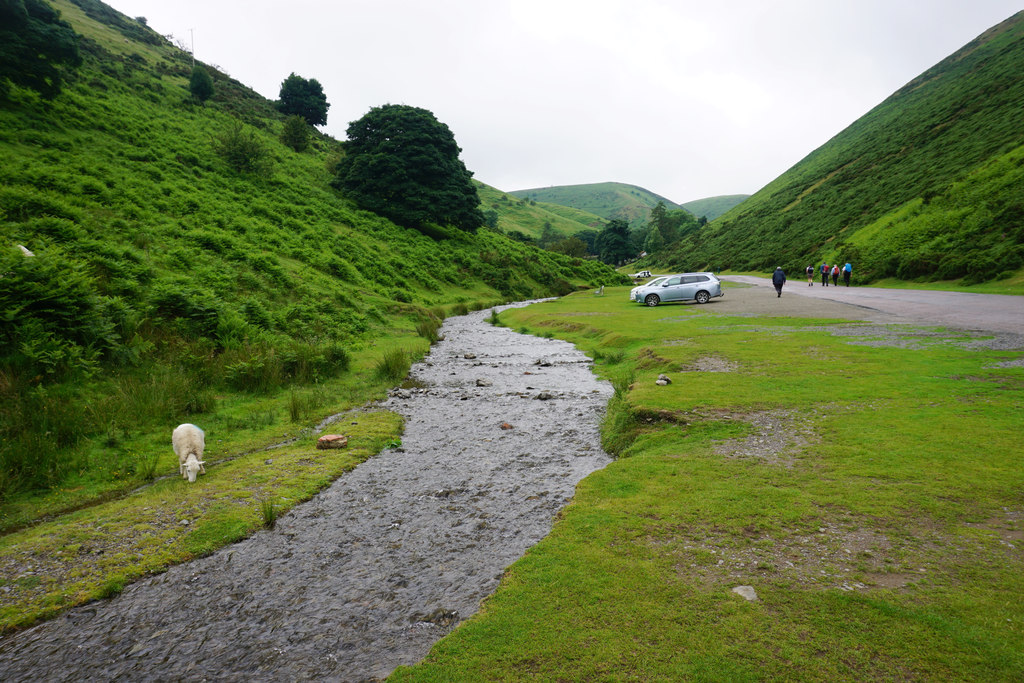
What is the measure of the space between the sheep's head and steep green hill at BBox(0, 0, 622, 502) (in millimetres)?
729

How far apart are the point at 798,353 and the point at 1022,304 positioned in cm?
1571

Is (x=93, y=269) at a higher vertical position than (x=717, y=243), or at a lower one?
lower

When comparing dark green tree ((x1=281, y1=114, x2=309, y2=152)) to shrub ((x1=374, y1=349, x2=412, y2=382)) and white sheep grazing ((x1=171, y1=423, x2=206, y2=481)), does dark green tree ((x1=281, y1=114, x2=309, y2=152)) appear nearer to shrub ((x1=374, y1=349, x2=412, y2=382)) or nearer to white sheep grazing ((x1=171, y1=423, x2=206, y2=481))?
shrub ((x1=374, y1=349, x2=412, y2=382))

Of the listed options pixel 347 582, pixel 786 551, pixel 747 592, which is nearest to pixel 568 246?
pixel 786 551

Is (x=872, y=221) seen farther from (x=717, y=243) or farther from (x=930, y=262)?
(x=717, y=243)

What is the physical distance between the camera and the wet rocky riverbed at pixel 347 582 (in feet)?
13.6

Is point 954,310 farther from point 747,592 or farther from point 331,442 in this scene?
point 331,442

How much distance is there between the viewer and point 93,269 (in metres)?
13.5

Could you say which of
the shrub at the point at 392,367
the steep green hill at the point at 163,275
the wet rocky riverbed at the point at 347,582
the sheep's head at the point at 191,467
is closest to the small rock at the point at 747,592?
the wet rocky riverbed at the point at 347,582

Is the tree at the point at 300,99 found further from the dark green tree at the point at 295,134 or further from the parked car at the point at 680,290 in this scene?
the parked car at the point at 680,290

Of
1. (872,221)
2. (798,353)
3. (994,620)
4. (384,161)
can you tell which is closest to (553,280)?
(384,161)

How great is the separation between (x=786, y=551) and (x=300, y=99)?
9657cm

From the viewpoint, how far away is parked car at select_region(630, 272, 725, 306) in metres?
34.9

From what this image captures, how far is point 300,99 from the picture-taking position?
264 feet
